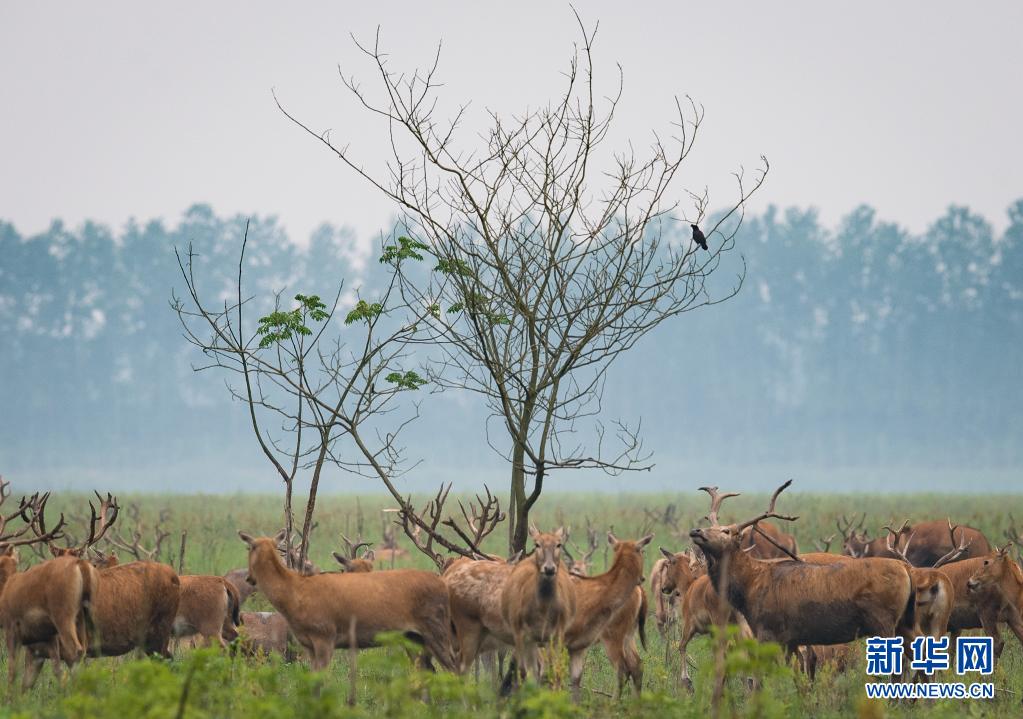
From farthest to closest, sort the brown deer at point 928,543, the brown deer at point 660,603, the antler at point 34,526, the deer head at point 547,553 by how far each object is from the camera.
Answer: the brown deer at point 928,543
the brown deer at point 660,603
the antler at point 34,526
the deer head at point 547,553

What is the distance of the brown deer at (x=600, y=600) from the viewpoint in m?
11.9

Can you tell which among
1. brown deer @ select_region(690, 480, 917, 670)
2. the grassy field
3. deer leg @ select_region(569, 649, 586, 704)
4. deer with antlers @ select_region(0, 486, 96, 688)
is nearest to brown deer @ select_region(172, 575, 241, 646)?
the grassy field

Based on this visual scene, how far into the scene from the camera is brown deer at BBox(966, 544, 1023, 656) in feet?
44.0

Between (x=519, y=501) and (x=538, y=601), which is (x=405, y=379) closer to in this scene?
(x=519, y=501)

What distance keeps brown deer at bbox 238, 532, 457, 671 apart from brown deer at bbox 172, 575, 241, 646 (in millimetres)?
2153

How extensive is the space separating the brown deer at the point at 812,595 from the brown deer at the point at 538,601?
5.20 ft

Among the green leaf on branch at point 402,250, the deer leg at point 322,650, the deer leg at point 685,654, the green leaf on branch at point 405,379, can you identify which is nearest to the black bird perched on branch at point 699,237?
the green leaf on branch at point 402,250

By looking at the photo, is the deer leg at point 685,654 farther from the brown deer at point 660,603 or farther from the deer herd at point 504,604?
the brown deer at point 660,603

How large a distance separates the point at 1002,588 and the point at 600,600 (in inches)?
175

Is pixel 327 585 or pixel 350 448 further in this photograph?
pixel 350 448

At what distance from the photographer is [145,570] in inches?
487

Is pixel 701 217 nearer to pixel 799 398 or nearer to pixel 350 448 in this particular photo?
pixel 350 448

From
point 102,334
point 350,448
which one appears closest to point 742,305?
point 350,448

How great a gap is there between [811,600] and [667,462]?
327 ft
